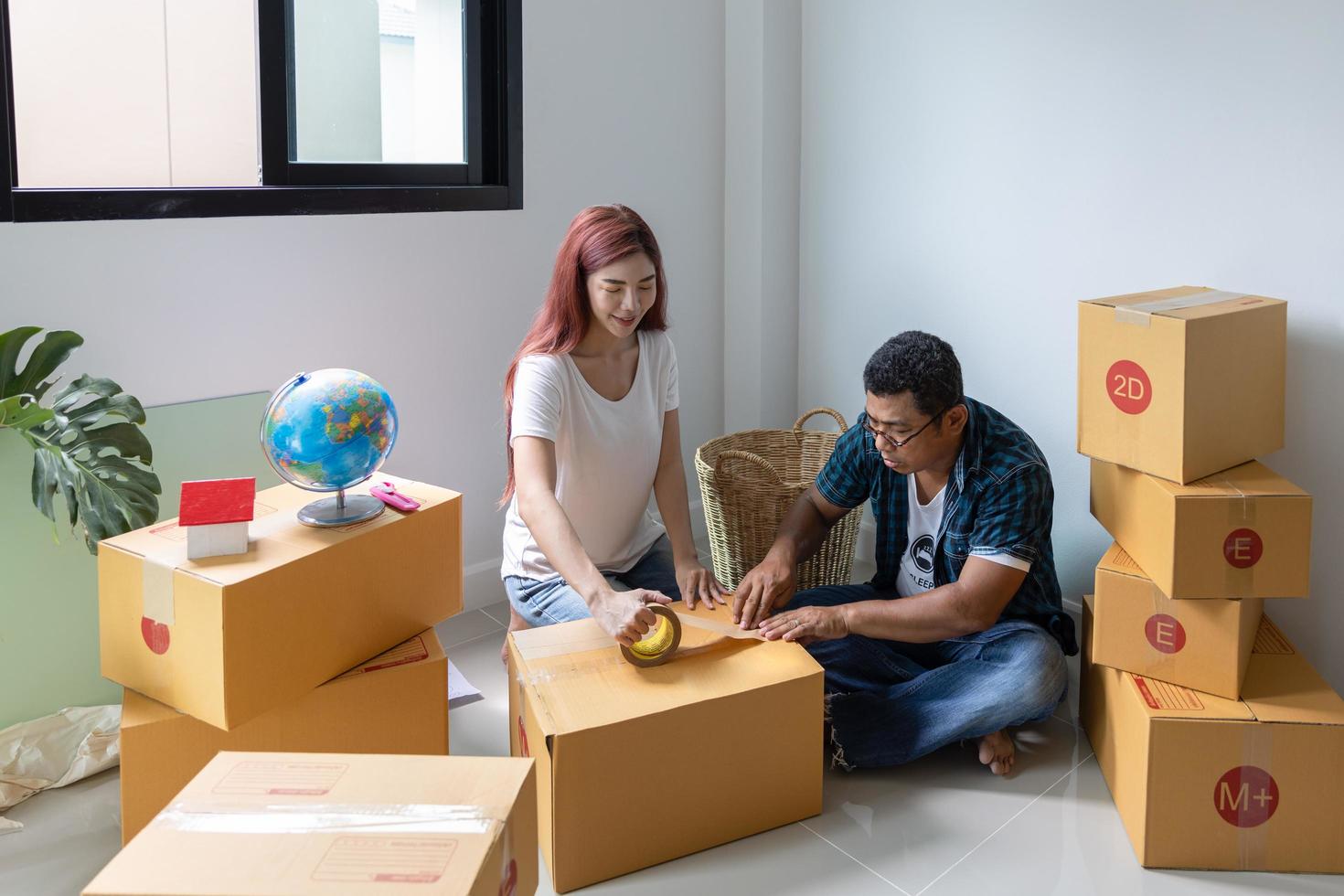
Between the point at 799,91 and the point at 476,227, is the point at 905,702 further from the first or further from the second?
the point at 799,91

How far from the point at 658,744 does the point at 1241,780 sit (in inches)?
37.6

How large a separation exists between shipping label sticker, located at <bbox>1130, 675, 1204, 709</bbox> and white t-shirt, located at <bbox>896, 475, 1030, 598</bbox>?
45 cm

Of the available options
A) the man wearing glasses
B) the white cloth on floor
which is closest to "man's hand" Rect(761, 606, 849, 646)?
the man wearing glasses

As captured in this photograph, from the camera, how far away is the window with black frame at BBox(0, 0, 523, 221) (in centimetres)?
239

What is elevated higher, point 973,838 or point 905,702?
point 905,702

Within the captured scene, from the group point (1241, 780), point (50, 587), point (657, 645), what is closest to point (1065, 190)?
point (1241, 780)

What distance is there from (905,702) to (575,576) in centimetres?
69

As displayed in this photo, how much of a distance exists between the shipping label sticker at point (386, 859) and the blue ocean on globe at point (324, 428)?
2.37 ft

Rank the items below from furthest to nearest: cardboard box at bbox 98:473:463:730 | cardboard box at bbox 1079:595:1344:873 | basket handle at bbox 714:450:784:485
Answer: basket handle at bbox 714:450:784:485 < cardboard box at bbox 1079:595:1344:873 < cardboard box at bbox 98:473:463:730

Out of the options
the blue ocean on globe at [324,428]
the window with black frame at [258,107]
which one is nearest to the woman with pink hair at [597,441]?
the blue ocean on globe at [324,428]

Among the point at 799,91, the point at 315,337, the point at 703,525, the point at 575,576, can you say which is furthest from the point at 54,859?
the point at 799,91

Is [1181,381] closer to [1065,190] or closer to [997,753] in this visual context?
[997,753]

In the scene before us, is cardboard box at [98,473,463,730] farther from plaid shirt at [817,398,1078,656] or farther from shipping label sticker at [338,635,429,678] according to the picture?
plaid shirt at [817,398,1078,656]

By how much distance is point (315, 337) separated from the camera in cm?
261
